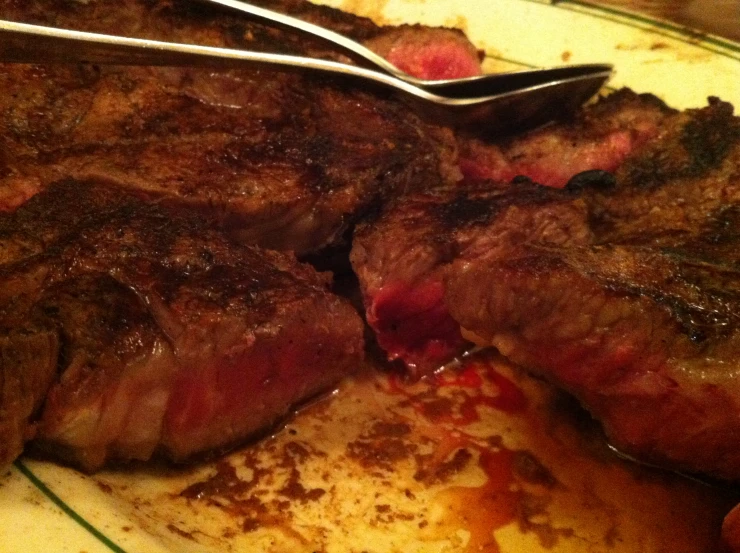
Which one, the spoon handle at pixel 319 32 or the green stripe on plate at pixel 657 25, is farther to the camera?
the green stripe on plate at pixel 657 25

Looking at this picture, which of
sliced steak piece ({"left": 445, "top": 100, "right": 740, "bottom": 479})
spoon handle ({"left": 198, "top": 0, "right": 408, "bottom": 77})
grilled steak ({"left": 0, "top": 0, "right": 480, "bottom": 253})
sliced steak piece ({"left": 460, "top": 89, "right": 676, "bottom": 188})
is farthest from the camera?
sliced steak piece ({"left": 460, "top": 89, "right": 676, "bottom": 188})

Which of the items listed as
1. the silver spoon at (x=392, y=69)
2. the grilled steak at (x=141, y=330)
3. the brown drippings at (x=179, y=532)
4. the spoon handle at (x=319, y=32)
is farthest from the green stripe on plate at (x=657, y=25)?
the brown drippings at (x=179, y=532)

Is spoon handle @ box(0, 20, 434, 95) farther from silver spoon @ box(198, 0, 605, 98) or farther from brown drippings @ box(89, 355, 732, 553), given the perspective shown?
brown drippings @ box(89, 355, 732, 553)

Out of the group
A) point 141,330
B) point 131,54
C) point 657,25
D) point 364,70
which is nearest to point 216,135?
point 131,54

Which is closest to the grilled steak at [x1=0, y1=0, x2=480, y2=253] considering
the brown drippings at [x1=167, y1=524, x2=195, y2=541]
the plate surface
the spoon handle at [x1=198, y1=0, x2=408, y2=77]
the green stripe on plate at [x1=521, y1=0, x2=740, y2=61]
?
the spoon handle at [x1=198, y1=0, x2=408, y2=77]

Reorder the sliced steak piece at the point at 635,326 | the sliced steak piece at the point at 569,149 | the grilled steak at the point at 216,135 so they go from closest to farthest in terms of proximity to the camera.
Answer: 1. the sliced steak piece at the point at 635,326
2. the grilled steak at the point at 216,135
3. the sliced steak piece at the point at 569,149

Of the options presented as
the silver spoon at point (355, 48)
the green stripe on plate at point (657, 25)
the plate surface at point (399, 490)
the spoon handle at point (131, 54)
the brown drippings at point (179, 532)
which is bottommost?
the brown drippings at point (179, 532)

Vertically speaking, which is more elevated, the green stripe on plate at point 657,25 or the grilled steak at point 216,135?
the green stripe on plate at point 657,25

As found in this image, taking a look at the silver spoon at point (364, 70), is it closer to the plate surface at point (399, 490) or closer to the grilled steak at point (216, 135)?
the grilled steak at point (216, 135)
